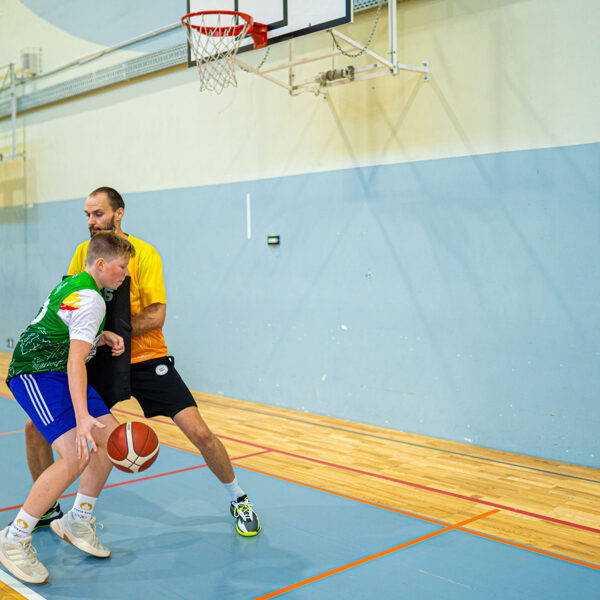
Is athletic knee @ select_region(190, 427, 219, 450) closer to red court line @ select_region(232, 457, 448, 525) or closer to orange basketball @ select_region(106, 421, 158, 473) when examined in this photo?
orange basketball @ select_region(106, 421, 158, 473)

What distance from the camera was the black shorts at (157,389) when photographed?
333 centimetres

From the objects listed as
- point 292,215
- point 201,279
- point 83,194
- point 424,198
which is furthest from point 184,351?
point 424,198

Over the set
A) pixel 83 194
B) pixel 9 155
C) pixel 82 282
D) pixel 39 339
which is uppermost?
pixel 9 155

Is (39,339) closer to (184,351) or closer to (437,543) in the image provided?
(437,543)

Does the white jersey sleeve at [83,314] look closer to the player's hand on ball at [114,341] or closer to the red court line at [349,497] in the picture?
the player's hand on ball at [114,341]

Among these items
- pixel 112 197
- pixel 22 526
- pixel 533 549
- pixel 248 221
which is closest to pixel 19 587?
pixel 22 526

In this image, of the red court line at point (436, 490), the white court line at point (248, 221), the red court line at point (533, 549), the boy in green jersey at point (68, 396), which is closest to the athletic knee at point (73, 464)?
the boy in green jersey at point (68, 396)

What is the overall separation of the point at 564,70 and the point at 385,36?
1508 mm

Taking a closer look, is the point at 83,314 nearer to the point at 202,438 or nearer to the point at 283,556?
the point at 202,438

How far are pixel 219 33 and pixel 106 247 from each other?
293cm

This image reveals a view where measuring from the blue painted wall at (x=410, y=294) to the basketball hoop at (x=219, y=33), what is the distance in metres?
1.27

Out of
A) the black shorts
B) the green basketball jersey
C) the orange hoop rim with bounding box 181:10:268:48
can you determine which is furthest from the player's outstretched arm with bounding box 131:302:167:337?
the orange hoop rim with bounding box 181:10:268:48

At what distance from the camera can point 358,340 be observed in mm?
5812

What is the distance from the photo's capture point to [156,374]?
3.34 metres
